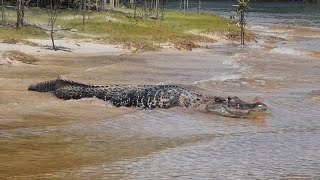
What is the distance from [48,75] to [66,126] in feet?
37.9

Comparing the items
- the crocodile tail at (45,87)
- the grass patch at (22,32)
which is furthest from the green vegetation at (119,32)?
the crocodile tail at (45,87)

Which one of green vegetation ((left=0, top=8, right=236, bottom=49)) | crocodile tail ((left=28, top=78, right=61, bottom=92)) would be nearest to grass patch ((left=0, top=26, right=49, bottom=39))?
green vegetation ((left=0, top=8, right=236, bottom=49))

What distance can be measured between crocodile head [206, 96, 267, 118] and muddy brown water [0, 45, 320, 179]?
0.32 m

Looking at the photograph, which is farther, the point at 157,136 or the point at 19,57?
the point at 19,57

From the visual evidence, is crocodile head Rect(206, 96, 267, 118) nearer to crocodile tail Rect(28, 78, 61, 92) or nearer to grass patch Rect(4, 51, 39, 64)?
crocodile tail Rect(28, 78, 61, 92)

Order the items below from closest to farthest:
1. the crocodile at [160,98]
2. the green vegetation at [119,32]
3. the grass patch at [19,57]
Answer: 1. the crocodile at [160,98]
2. the grass patch at [19,57]
3. the green vegetation at [119,32]

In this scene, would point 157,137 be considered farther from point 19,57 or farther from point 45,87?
point 19,57

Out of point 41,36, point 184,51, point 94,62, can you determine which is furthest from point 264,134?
point 41,36

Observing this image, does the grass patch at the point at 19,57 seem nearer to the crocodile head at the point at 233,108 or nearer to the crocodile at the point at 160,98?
the crocodile at the point at 160,98

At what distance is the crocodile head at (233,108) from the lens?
15430 millimetres

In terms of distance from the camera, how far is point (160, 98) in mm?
Answer: 16266

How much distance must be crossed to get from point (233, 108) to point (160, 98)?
2173 millimetres

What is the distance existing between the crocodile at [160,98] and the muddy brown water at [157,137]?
0.38 m

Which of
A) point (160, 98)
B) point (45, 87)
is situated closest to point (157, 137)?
point (160, 98)
